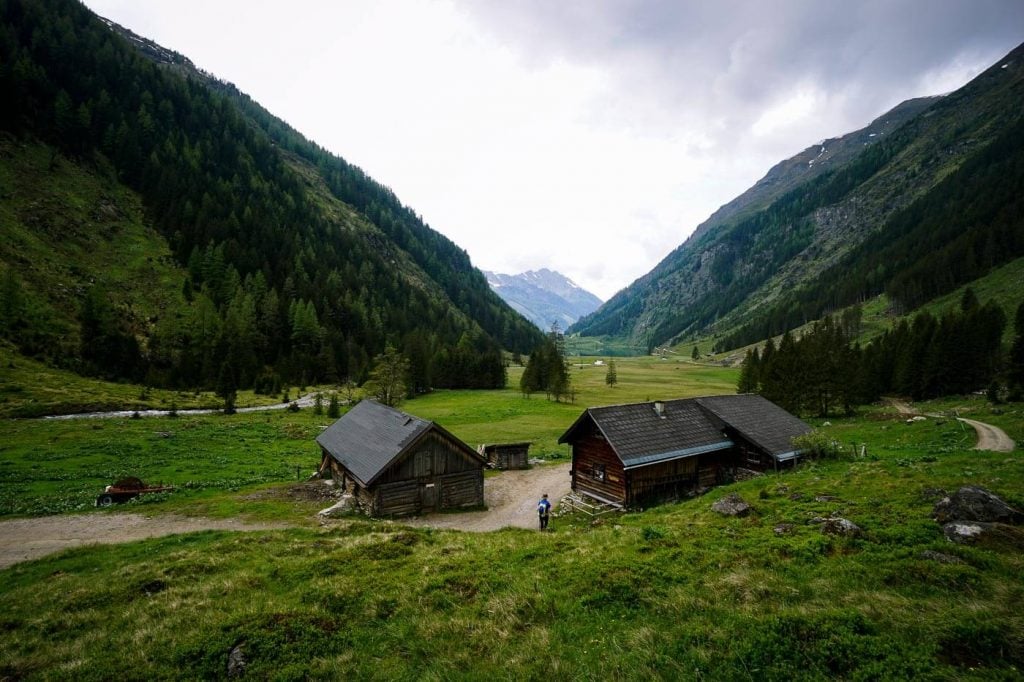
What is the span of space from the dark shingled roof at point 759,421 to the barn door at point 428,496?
23.1 meters

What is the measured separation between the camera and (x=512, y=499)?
33.3m

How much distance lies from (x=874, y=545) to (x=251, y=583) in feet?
64.6

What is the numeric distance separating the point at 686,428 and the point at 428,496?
2022 centimetres

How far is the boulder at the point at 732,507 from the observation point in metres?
19.7

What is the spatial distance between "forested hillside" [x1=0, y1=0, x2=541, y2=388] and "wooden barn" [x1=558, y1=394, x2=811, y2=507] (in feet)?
239

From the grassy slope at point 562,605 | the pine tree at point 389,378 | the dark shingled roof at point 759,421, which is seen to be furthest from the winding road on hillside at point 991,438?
the pine tree at point 389,378

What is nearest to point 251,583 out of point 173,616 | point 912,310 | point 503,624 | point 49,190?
point 173,616

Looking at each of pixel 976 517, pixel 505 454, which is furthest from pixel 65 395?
pixel 976 517

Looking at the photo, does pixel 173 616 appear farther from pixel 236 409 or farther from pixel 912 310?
pixel 912 310

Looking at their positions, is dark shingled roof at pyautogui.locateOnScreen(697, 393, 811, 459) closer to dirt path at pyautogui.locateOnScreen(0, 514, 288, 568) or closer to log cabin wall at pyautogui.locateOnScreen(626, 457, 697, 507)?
log cabin wall at pyautogui.locateOnScreen(626, 457, 697, 507)

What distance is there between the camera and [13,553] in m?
20.2

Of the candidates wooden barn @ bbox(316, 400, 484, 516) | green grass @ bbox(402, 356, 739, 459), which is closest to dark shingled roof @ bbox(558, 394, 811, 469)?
wooden barn @ bbox(316, 400, 484, 516)

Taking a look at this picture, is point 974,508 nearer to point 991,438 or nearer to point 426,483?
point 426,483

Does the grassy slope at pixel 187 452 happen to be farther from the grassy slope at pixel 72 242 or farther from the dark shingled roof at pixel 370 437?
the grassy slope at pixel 72 242
